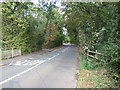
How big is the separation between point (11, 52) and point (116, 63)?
12197mm

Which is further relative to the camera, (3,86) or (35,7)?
(35,7)

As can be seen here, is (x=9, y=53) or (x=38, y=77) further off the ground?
(x=9, y=53)

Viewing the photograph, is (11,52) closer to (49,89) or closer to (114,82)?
(49,89)

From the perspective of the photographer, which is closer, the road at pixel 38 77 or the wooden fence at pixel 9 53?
the road at pixel 38 77

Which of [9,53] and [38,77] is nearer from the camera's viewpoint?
[38,77]

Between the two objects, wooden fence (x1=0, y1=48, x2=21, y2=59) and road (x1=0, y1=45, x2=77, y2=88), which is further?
wooden fence (x1=0, y1=48, x2=21, y2=59)

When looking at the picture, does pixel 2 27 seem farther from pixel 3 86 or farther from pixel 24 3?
pixel 3 86

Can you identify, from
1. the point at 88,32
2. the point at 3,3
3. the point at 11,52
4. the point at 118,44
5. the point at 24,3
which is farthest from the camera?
the point at 24,3

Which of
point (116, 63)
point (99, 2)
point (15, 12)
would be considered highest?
point (15, 12)

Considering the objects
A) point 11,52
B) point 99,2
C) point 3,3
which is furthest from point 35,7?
point 99,2

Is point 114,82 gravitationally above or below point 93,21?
below

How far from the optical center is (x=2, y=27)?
47.3 feet

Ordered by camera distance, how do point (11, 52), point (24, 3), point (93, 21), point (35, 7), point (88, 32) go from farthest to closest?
point (35, 7) → point (24, 3) → point (11, 52) → point (88, 32) → point (93, 21)

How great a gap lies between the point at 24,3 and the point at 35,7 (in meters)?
2.04
